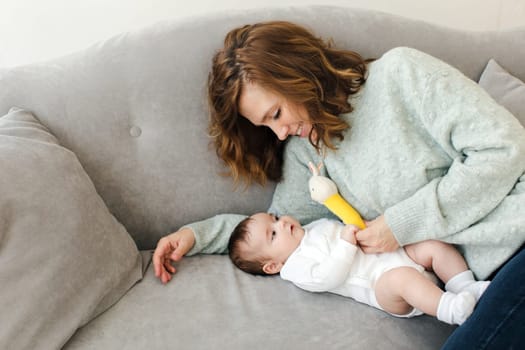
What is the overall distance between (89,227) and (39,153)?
24 cm

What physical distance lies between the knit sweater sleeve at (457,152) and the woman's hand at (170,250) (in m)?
0.61

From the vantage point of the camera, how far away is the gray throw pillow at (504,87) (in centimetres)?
149

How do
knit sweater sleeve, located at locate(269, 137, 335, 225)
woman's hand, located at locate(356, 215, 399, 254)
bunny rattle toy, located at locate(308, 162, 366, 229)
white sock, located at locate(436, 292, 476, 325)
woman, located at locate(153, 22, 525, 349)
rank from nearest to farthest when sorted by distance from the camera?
white sock, located at locate(436, 292, 476, 325) < woman, located at locate(153, 22, 525, 349) < woman's hand, located at locate(356, 215, 399, 254) < bunny rattle toy, located at locate(308, 162, 366, 229) < knit sweater sleeve, located at locate(269, 137, 335, 225)

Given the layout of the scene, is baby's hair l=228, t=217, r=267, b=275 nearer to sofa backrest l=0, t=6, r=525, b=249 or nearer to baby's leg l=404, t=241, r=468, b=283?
sofa backrest l=0, t=6, r=525, b=249

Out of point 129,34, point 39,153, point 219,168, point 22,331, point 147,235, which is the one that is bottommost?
point 147,235

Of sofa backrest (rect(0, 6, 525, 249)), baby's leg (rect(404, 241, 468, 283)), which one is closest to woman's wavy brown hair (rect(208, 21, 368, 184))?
sofa backrest (rect(0, 6, 525, 249))

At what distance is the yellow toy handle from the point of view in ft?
4.70

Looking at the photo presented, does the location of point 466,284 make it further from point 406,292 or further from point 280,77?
point 280,77

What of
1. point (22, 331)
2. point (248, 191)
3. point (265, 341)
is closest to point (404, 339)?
point (265, 341)

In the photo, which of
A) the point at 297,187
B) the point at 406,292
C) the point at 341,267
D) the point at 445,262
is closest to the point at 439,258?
the point at 445,262

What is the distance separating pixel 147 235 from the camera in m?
1.65

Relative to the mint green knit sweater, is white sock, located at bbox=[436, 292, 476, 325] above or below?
below

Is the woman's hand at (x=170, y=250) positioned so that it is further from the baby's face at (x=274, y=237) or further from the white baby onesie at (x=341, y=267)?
the white baby onesie at (x=341, y=267)

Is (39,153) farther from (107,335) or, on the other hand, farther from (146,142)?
(107,335)
